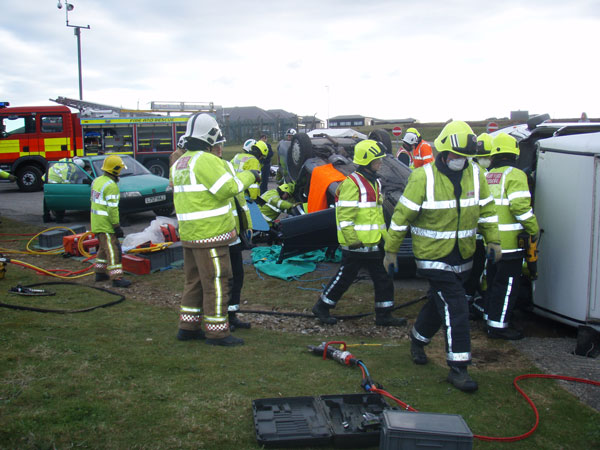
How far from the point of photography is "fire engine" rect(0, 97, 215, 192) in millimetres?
18734

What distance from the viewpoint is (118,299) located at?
6.23 m

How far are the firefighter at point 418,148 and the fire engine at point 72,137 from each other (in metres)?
12.7

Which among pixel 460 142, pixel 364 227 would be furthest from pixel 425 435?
pixel 364 227

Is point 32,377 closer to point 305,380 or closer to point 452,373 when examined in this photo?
point 305,380

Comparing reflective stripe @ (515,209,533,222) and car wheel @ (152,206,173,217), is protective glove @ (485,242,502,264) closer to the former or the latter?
reflective stripe @ (515,209,533,222)

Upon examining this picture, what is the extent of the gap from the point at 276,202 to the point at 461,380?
5779mm

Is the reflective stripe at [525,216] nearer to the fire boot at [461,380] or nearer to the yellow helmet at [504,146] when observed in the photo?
the yellow helmet at [504,146]

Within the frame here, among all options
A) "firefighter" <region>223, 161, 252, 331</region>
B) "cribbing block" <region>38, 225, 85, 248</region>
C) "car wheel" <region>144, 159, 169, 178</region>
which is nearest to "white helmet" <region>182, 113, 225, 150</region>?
"firefighter" <region>223, 161, 252, 331</region>

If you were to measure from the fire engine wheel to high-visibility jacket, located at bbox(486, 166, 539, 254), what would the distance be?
18.1 metres

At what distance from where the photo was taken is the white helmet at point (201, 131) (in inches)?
179

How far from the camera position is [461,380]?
3.82 meters

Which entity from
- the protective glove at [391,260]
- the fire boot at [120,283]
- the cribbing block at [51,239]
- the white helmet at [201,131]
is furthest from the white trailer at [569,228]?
the cribbing block at [51,239]

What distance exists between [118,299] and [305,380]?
10.5 ft

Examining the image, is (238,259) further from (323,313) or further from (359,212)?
(359,212)
